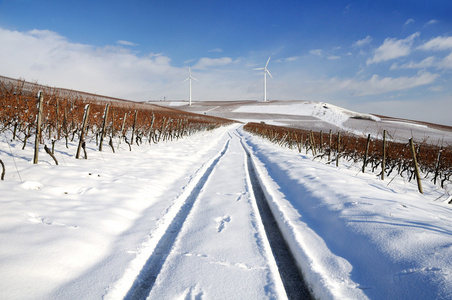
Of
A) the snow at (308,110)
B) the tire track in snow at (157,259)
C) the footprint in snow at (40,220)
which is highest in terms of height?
the snow at (308,110)

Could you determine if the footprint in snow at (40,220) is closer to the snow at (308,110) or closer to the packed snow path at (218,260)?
the packed snow path at (218,260)

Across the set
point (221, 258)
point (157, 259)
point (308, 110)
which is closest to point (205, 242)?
point (221, 258)

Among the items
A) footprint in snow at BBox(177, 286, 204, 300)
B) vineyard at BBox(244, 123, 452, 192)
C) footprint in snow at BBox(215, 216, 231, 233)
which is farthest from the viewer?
vineyard at BBox(244, 123, 452, 192)

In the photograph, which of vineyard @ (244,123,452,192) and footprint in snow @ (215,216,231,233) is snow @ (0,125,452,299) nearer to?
footprint in snow @ (215,216,231,233)

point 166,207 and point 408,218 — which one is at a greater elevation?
point 408,218

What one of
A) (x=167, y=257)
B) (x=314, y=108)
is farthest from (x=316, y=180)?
(x=314, y=108)

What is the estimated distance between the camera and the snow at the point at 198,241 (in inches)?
101

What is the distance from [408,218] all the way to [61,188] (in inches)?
255

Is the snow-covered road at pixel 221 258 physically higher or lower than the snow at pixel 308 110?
lower

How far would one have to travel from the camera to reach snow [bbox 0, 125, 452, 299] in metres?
2.57

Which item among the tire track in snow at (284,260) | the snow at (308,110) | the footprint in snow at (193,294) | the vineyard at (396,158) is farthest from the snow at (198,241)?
the snow at (308,110)

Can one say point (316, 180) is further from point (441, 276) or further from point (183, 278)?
point (183, 278)

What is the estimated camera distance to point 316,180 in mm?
7082

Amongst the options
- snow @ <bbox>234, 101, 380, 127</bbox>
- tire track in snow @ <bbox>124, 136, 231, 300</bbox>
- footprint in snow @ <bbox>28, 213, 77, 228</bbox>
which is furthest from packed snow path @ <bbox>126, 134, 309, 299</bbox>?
snow @ <bbox>234, 101, 380, 127</bbox>
